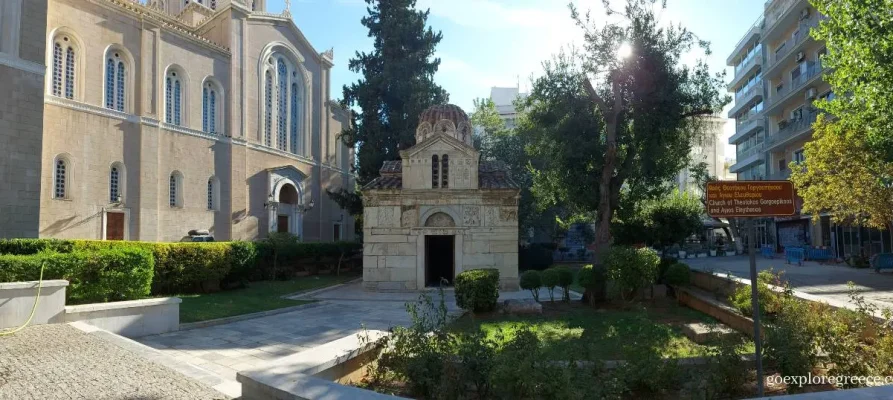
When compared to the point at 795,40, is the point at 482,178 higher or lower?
lower

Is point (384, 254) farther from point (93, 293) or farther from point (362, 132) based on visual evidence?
point (362, 132)

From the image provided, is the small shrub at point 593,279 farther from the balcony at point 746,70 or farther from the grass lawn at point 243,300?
the balcony at point 746,70

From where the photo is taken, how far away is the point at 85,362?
6.52 meters

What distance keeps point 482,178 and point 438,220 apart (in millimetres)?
2957

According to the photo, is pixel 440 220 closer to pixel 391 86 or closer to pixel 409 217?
pixel 409 217

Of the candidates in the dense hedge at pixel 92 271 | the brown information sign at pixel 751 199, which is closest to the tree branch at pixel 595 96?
the brown information sign at pixel 751 199

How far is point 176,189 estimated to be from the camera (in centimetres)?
2977

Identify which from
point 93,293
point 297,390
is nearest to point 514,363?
point 297,390

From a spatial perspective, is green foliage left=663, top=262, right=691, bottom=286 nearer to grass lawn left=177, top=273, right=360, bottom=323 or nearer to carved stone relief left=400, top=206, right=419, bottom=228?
carved stone relief left=400, top=206, right=419, bottom=228

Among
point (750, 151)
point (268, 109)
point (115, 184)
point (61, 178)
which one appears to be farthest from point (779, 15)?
point (61, 178)

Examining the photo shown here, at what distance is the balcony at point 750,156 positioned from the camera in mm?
39847

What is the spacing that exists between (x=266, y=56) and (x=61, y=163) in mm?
16043

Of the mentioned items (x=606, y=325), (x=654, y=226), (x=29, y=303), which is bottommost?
(x=606, y=325)

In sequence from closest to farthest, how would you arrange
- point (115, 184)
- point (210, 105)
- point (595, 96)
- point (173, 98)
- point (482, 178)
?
point (595, 96) < point (482, 178) < point (115, 184) < point (173, 98) < point (210, 105)
